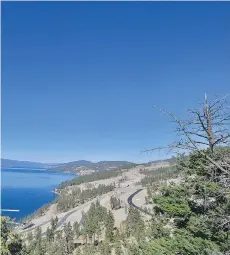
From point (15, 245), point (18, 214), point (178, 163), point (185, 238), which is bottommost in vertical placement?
point (18, 214)

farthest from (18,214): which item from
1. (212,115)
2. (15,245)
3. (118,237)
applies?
(212,115)

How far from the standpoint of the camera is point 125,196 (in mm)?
188625

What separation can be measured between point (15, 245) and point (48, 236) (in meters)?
49.0

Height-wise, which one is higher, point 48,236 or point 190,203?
point 190,203

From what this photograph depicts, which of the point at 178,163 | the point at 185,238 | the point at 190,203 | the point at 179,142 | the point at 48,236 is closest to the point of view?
the point at 179,142

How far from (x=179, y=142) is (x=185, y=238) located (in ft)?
34.5

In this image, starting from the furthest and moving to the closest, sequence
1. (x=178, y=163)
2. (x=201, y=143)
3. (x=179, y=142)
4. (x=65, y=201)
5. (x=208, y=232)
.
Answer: (x=65, y=201) < (x=178, y=163) < (x=208, y=232) < (x=201, y=143) < (x=179, y=142)

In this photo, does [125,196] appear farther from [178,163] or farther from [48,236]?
[178,163]

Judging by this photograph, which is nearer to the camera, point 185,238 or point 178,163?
point 185,238

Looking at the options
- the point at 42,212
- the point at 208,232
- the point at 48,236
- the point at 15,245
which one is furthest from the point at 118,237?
the point at 42,212

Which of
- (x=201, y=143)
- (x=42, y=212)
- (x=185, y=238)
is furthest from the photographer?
(x=42, y=212)

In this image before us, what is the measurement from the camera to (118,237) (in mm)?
74312

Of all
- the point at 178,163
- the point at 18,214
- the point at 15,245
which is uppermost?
the point at 178,163

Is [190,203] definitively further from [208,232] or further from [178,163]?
[208,232]
